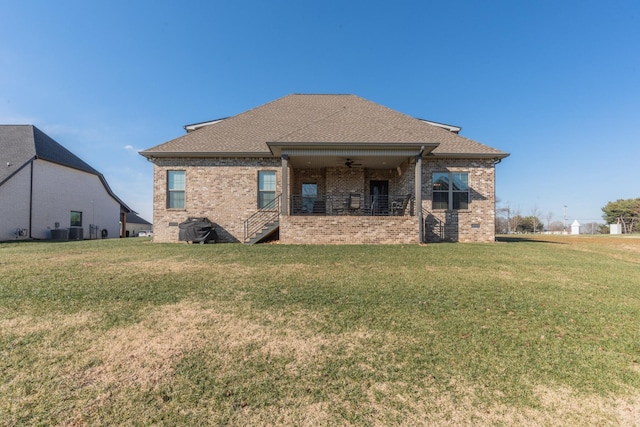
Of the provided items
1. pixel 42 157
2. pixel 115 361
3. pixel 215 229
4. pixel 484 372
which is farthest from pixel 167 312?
pixel 42 157

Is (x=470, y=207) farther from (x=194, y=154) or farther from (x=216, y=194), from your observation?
(x=194, y=154)

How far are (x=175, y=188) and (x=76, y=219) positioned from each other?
14.1 metres

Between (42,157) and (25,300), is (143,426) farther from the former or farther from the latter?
(42,157)

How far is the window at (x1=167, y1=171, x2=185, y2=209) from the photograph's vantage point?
12750mm

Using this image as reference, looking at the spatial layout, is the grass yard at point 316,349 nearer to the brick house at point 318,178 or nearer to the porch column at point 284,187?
the porch column at point 284,187

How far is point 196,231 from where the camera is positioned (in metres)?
11.6

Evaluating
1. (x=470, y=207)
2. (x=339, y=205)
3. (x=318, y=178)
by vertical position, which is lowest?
(x=470, y=207)

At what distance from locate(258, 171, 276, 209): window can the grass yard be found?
7.03 metres

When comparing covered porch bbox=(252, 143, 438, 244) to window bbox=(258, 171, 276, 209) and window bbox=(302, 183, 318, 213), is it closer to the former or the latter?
window bbox=(302, 183, 318, 213)

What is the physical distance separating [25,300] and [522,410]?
258 inches

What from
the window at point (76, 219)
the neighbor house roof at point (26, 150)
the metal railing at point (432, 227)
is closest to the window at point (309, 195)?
the metal railing at point (432, 227)

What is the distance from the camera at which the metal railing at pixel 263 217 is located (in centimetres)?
1246

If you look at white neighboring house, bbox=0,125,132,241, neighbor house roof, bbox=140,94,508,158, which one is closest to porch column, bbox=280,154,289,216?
neighbor house roof, bbox=140,94,508,158

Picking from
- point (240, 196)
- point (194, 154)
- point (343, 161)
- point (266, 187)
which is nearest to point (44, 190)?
→ point (194, 154)
